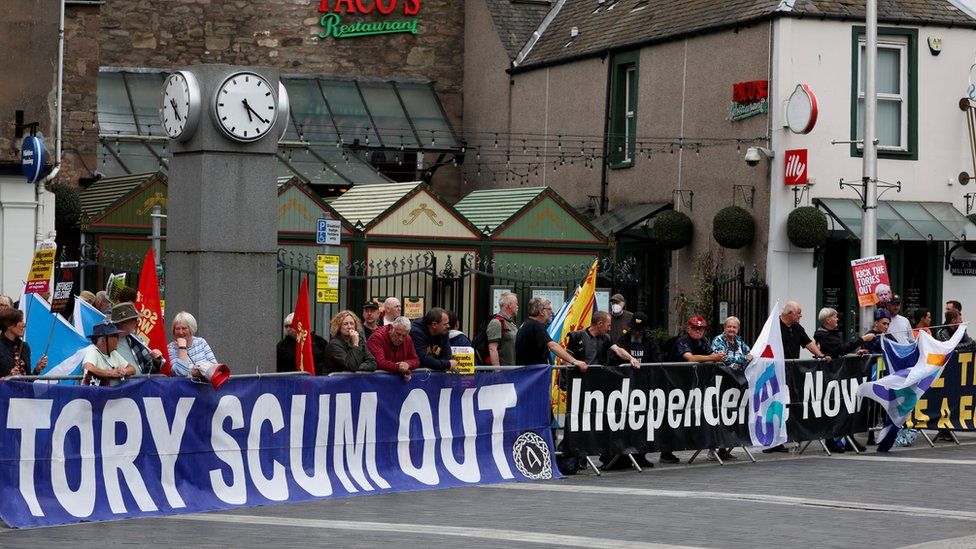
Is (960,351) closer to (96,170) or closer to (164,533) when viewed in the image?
→ (164,533)

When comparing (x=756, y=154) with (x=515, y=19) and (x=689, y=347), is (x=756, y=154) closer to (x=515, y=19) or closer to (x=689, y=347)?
(x=689, y=347)

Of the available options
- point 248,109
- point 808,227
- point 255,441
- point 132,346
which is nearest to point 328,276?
point 248,109

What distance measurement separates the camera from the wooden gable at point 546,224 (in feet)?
86.2

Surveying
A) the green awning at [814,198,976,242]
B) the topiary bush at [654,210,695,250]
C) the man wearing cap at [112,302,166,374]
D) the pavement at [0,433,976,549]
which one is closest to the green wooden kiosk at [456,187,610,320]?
the topiary bush at [654,210,695,250]

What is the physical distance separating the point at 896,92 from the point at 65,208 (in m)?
13.4

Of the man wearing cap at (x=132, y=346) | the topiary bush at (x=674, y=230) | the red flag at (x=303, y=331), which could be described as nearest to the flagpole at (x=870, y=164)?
the topiary bush at (x=674, y=230)

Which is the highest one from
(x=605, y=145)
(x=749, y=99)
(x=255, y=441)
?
(x=749, y=99)

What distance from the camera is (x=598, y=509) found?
13.2 m

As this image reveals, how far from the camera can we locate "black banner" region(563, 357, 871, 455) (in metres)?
16.0

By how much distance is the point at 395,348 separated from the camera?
1485cm

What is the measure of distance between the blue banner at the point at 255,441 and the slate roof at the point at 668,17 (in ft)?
39.8

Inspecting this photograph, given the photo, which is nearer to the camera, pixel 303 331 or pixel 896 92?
pixel 303 331

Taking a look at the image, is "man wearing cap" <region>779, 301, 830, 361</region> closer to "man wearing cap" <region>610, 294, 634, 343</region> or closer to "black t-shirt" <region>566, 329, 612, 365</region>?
"man wearing cap" <region>610, 294, 634, 343</region>

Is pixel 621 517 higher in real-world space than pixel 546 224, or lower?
lower
